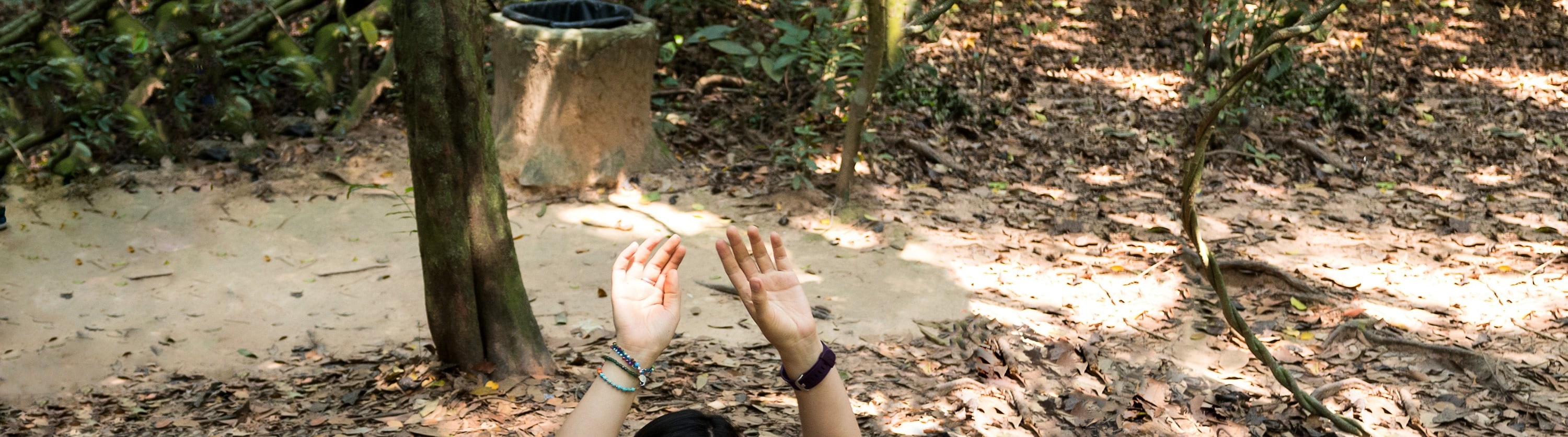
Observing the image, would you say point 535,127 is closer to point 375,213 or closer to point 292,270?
point 375,213

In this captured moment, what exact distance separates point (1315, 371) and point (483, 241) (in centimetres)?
281

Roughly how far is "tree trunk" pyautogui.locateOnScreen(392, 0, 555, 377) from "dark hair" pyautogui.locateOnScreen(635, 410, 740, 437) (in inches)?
58.4

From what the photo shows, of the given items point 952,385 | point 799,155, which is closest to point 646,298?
point 952,385

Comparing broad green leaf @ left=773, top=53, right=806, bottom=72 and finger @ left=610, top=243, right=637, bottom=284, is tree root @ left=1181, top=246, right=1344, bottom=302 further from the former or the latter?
finger @ left=610, top=243, right=637, bottom=284

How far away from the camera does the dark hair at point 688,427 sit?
1936mm

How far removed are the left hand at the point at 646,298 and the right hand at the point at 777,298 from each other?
112 millimetres

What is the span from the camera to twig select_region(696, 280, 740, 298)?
4.57m

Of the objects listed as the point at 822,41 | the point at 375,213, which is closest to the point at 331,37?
the point at 375,213

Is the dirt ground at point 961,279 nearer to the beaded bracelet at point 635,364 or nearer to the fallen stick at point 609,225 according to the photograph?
the fallen stick at point 609,225

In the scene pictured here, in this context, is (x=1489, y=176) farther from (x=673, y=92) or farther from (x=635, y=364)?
(x=635, y=364)

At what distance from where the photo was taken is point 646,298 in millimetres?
2049

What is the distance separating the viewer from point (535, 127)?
19.3 feet

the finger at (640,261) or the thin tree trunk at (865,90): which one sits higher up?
the finger at (640,261)

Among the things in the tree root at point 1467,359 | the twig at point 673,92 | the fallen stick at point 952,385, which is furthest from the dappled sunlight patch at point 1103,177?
the fallen stick at point 952,385
